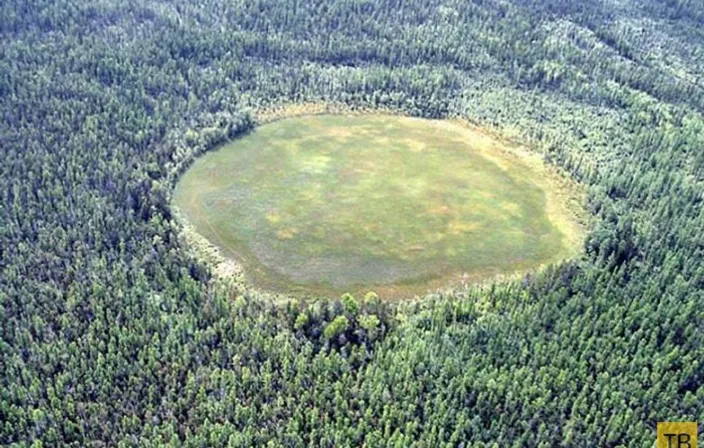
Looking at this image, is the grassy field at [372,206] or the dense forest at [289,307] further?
the grassy field at [372,206]

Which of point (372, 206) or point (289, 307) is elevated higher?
point (372, 206)

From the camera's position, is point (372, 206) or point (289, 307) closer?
point (289, 307)

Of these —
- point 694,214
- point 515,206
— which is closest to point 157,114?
point 515,206

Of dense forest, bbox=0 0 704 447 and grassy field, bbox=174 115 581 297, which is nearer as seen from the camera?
dense forest, bbox=0 0 704 447

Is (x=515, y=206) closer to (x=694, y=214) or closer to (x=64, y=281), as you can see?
(x=694, y=214)
